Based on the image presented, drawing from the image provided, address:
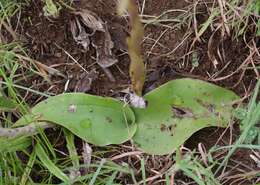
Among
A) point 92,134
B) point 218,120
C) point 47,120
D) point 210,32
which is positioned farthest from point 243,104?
point 47,120

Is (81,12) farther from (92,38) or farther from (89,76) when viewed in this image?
(89,76)

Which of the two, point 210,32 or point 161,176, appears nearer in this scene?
point 161,176

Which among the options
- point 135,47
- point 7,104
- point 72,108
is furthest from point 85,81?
point 135,47

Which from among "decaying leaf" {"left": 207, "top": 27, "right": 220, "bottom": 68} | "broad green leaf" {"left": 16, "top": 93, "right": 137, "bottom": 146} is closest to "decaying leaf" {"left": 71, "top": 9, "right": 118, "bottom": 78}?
"broad green leaf" {"left": 16, "top": 93, "right": 137, "bottom": 146}

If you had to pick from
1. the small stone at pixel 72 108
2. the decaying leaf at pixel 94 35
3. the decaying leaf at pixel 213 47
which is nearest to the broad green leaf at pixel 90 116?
the small stone at pixel 72 108

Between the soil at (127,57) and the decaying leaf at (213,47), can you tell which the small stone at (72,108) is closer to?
the soil at (127,57)

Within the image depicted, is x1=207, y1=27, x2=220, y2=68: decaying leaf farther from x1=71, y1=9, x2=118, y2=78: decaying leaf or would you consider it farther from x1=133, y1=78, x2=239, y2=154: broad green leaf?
x1=71, y1=9, x2=118, y2=78: decaying leaf
